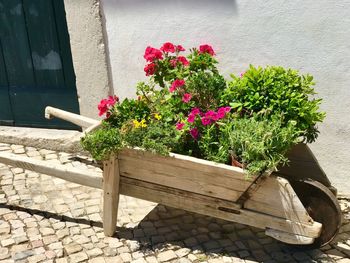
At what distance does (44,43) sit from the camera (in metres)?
4.83

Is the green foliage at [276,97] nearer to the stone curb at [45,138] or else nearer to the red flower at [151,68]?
the red flower at [151,68]

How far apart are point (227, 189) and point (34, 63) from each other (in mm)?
3064

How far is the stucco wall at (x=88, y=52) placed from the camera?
435 cm

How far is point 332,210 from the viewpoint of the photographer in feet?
9.57

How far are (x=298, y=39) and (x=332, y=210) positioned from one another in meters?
1.35

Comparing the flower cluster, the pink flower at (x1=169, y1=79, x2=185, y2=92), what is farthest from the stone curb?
the pink flower at (x1=169, y1=79, x2=185, y2=92)

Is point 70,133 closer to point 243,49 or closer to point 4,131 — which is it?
point 4,131

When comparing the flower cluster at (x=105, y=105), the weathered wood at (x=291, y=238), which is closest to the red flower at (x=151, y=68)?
the flower cluster at (x=105, y=105)

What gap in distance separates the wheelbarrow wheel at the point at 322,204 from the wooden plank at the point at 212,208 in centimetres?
31

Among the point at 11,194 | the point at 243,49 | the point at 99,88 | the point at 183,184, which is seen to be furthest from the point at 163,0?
the point at 11,194

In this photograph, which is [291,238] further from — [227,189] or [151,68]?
[151,68]

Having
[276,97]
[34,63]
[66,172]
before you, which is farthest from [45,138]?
[276,97]

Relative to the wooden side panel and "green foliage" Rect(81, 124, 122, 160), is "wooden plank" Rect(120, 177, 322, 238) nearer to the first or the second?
the wooden side panel

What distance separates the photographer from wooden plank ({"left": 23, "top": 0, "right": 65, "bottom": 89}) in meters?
4.68
